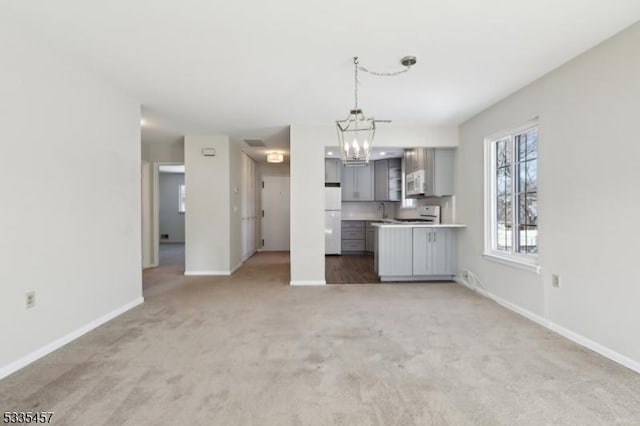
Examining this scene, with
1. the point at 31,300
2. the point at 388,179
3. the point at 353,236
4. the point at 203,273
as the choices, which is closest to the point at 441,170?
the point at 388,179

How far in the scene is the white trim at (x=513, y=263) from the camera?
303cm

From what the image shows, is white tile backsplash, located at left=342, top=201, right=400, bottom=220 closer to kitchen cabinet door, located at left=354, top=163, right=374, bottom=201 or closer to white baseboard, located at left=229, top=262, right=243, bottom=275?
kitchen cabinet door, located at left=354, top=163, right=374, bottom=201

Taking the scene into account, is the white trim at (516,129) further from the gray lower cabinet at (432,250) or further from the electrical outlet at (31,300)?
the electrical outlet at (31,300)

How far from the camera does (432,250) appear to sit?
4.71m

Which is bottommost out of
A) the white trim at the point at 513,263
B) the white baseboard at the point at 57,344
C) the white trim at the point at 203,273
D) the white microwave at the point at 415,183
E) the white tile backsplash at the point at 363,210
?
the white trim at the point at 203,273

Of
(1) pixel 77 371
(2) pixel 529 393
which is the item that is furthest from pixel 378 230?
(1) pixel 77 371

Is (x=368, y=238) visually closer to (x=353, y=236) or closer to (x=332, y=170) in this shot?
(x=353, y=236)

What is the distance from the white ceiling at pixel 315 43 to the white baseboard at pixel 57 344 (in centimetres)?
228

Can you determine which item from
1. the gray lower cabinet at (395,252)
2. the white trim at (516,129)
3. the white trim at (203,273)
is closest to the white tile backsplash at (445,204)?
the gray lower cabinet at (395,252)

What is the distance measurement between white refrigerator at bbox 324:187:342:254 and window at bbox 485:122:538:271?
12.6ft

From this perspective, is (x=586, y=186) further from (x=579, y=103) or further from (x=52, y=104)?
(x=52, y=104)

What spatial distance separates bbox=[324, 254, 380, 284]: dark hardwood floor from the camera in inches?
191

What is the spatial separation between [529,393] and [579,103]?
2288mm

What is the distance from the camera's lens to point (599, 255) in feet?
7.75
